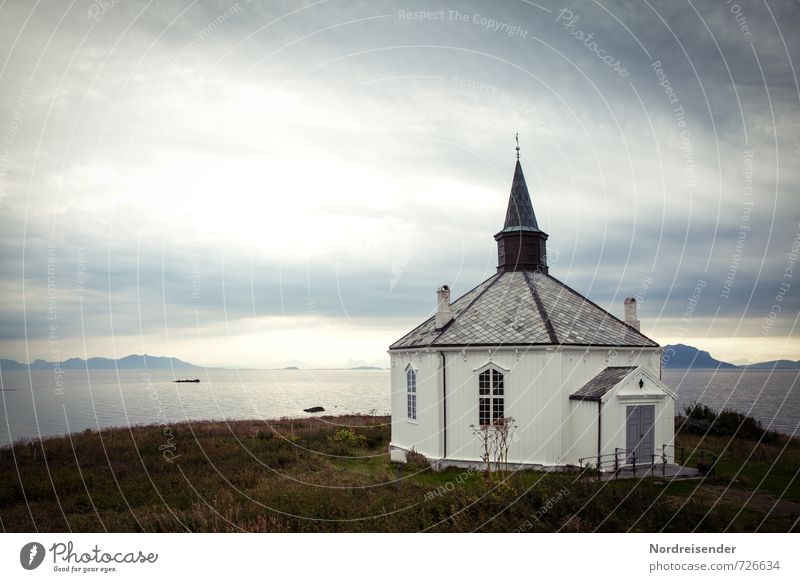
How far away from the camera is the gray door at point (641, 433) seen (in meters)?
18.4

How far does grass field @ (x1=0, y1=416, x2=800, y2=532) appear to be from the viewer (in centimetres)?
1191

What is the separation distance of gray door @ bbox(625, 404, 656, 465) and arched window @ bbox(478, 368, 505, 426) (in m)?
4.29

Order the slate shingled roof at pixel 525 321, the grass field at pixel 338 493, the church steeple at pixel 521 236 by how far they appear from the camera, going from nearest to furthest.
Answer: the grass field at pixel 338 493, the slate shingled roof at pixel 525 321, the church steeple at pixel 521 236

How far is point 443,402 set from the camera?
20.3 metres

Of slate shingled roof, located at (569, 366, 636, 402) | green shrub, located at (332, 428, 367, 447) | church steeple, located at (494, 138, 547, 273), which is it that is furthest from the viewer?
green shrub, located at (332, 428, 367, 447)

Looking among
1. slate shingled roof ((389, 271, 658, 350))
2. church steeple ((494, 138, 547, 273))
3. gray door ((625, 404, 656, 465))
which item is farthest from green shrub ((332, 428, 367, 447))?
gray door ((625, 404, 656, 465))

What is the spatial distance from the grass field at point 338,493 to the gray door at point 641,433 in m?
1.43

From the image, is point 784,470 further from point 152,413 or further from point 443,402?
point 152,413

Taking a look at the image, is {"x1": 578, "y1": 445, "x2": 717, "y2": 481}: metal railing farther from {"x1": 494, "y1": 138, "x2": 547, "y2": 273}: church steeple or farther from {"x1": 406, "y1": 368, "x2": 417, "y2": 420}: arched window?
{"x1": 494, "y1": 138, "x2": 547, "y2": 273}: church steeple

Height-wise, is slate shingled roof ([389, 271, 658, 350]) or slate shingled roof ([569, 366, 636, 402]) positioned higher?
slate shingled roof ([389, 271, 658, 350])

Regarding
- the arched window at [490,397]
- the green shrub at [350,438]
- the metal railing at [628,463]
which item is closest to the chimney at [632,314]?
the metal railing at [628,463]

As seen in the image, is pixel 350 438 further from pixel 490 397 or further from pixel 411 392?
pixel 490 397

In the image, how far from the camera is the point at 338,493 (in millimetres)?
14711

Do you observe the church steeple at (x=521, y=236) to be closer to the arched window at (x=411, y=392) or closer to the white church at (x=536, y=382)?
the white church at (x=536, y=382)
